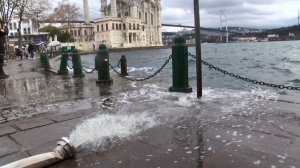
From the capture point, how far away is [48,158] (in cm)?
279

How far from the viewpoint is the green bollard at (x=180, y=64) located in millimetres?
6414

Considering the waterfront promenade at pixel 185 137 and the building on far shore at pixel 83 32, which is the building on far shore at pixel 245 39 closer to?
the building on far shore at pixel 83 32

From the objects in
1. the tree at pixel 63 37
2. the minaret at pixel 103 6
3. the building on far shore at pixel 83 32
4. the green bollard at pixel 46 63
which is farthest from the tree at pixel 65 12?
the green bollard at pixel 46 63

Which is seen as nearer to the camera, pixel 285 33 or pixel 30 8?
pixel 30 8

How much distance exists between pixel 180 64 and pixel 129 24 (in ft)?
344

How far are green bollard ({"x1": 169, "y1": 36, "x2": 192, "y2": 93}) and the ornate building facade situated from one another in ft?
311

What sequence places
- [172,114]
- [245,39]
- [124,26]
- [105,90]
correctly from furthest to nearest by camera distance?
[245,39] → [124,26] → [105,90] → [172,114]

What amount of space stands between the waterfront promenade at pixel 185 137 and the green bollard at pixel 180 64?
117 centimetres

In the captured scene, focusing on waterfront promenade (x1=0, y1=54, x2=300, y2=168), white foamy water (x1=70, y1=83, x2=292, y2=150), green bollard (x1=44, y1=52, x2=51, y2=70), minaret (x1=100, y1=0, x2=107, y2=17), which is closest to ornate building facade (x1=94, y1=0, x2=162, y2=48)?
minaret (x1=100, y1=0, x2=107, y2=17)

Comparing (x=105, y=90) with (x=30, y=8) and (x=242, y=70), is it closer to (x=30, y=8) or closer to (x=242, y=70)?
(x=242, y=70)

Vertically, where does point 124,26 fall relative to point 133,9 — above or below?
below

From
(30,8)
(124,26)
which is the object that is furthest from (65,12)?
(30,8)

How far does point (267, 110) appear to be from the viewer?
464 cm

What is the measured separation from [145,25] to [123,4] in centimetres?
1344
